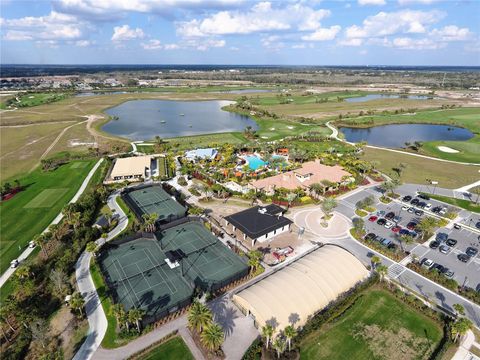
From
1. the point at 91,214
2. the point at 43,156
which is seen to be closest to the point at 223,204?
the point at 91,214

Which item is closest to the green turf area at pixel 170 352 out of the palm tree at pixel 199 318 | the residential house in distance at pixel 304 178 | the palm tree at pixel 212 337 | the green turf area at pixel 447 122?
the palm tree at pixel 199 318

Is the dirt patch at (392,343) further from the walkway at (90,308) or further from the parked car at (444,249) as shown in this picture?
the walkway at (90,308)

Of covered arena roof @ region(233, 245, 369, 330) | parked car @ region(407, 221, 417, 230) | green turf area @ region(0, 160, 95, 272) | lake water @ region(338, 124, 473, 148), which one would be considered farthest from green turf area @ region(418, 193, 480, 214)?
green turf area @ region(0, 160, 95, 272)

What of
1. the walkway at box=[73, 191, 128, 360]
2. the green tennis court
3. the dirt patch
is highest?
the green tennis court

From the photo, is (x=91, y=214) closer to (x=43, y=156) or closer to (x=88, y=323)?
(x=88, y=323)

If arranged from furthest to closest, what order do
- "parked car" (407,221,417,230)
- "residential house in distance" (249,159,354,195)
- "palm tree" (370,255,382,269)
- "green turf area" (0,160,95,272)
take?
"residential house in distance" (249,159,354,195), "parked car" (407,221,417,230), "green turf area" (0,160,95,272), "palm tree" (370,255,382,269)

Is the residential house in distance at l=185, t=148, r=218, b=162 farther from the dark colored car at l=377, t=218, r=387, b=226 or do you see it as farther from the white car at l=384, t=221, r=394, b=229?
the white car at l=384, t=221, r=394, b=229
